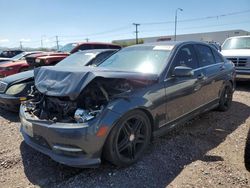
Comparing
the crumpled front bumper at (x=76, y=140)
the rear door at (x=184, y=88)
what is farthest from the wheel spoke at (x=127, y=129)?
the rear door at (x=184, y=88)

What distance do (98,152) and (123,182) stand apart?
18.4 inches

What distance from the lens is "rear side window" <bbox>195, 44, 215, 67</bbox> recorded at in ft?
14.0

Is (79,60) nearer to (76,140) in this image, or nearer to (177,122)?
(177,122)

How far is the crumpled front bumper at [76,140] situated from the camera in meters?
2.46

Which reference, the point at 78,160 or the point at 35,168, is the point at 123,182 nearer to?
the point at 78,160

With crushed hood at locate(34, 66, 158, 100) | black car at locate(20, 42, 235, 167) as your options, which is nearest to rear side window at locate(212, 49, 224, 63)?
black car at locate(20, 42, 235, 167)

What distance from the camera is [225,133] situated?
13.2 feet

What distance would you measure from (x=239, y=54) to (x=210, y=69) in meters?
4.21

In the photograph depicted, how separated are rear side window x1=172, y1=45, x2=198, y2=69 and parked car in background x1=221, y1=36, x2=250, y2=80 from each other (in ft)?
14.2

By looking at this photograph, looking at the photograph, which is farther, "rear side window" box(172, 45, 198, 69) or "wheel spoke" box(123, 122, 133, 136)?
"rear side window" box(172, 45, 198, 69)

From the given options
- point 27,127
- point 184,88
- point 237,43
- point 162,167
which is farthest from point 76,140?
point 237,43

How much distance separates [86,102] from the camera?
2.81m

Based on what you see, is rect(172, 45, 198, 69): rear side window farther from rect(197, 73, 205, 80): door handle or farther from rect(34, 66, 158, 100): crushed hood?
rect(34, 66, 158, 100): crushed hood

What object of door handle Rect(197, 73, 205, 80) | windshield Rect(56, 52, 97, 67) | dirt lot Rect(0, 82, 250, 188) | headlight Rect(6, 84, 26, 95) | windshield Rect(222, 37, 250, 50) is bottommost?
dirt lot Rect(0, 82, 250, 188)
